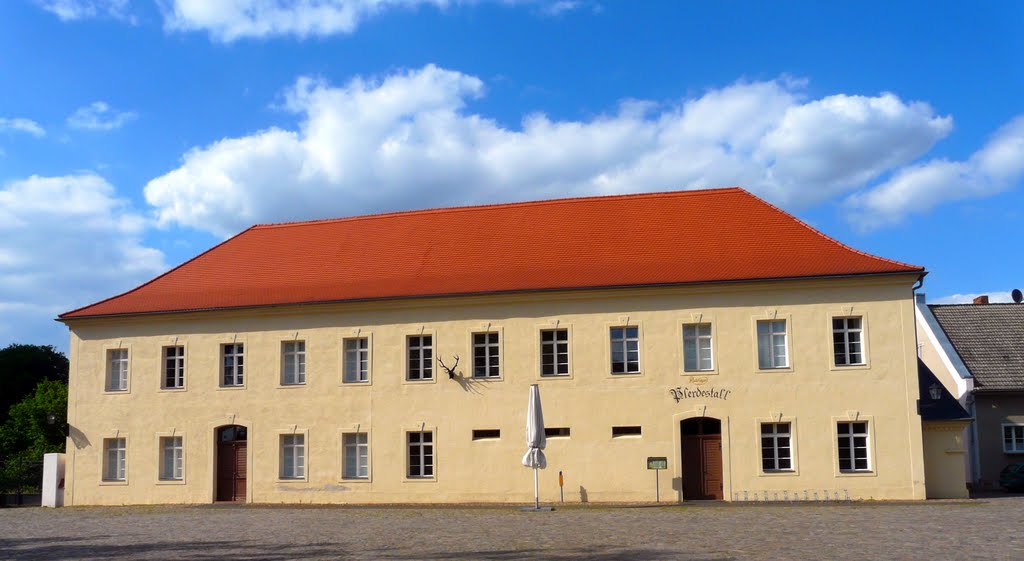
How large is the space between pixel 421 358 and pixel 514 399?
3.17 metres

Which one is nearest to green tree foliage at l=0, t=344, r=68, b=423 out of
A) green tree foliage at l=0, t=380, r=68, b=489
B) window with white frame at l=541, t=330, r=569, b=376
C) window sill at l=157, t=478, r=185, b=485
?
green tree foliage at l=0, t=380, r=68, b=489

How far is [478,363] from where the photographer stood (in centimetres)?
2897

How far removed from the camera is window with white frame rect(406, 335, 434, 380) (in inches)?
1153

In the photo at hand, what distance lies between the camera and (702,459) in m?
27.4

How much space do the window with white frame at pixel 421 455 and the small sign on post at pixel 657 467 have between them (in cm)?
648

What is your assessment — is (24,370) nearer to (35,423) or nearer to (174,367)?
(35,423)

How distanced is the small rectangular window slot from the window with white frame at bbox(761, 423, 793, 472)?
135 inches

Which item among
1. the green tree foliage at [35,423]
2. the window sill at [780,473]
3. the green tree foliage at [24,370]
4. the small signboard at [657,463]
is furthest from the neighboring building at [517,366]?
the green tree foliage at [24,370]

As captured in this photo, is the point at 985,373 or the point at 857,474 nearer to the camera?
the point at 857,474

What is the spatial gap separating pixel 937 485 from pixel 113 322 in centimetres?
2561

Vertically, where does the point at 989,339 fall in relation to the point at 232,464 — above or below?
above

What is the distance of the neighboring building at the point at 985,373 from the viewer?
3344cm

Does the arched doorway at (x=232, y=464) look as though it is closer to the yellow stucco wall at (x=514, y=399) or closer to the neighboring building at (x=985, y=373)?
the yellow stucco wall at (x=514, y=399)

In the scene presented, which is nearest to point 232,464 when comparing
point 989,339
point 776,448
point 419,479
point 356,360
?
point 356,360
